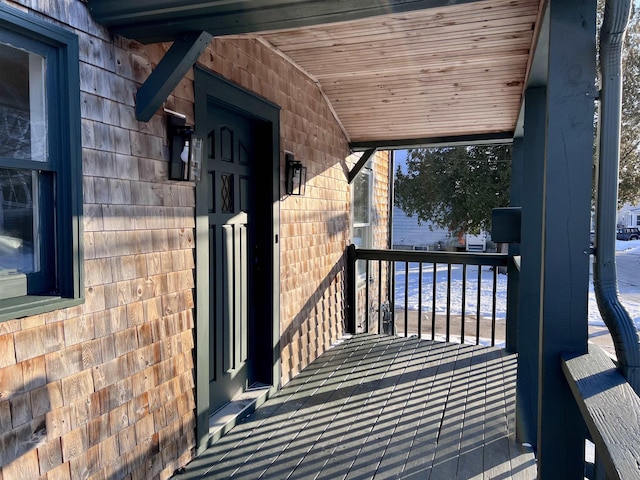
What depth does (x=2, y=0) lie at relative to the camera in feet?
5.08

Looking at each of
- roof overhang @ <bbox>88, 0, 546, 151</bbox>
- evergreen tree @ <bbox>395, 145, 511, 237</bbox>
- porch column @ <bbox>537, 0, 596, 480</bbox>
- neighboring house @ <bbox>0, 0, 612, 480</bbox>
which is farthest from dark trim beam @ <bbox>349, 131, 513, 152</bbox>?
evergreen tree @ <bbox>395, 145, 511, 237</bbox>

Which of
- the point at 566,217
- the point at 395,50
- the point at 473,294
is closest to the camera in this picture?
the point at 566,217

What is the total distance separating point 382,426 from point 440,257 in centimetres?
236

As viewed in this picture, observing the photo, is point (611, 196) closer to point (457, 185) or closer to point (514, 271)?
point (514, 271)

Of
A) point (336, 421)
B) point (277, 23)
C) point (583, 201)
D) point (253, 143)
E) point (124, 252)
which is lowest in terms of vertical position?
point (336, 421)

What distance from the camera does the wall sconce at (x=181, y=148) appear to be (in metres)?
A: 2.36

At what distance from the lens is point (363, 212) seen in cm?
673

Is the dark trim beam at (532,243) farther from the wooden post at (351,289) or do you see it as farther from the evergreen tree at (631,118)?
the evergreen tree at (631,118)

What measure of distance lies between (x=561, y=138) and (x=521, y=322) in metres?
1.78

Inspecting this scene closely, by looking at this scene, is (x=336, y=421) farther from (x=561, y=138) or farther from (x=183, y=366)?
(x=561, y=138)

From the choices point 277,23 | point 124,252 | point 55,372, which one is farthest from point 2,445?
point 277,23

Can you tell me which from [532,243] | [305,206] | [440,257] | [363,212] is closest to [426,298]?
[363,212]

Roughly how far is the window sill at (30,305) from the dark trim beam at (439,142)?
3979 millimetres

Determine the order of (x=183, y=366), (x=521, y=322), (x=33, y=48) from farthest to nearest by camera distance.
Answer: (x=521, y=322), (x=183, y=366), (x=33, y=48)
